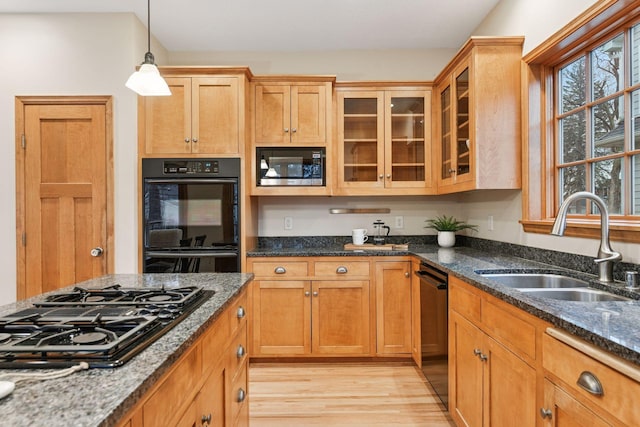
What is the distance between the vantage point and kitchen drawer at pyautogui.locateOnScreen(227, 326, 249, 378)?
4.78 feet

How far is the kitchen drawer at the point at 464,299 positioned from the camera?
1730 mm

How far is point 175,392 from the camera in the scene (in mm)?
906

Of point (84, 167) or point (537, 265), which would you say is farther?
point (84, 167)

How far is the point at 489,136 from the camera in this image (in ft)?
7.74

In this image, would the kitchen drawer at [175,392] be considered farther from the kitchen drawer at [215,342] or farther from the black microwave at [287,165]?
the black microwave at [287,165]

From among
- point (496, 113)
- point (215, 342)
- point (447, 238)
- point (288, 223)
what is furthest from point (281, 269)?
point (496, 113)

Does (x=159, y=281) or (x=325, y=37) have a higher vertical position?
(x=325, y=37)

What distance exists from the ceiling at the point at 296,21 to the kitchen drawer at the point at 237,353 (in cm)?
232

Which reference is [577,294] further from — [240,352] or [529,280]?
[240,352]

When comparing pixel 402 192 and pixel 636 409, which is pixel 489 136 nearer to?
pixel 402 192

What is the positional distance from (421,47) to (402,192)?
139 cm

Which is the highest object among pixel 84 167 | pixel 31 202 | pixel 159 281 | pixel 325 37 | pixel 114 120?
pixel 325 37

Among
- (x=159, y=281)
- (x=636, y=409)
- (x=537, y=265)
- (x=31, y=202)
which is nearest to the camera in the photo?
(x=636, y=409)

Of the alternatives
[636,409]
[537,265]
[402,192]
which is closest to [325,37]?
[402,192]
